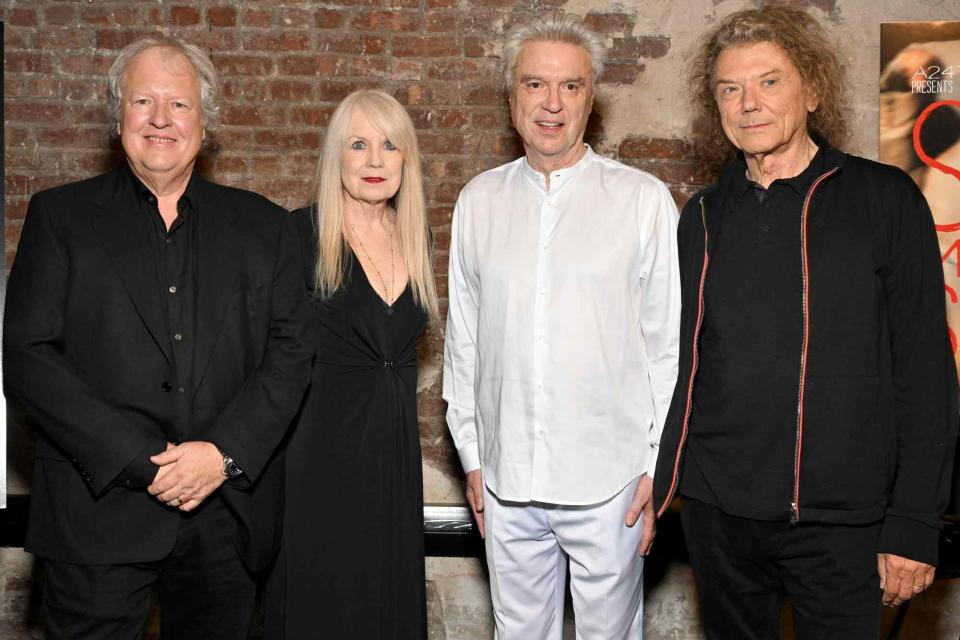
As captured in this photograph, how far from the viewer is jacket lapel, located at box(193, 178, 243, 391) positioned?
8.13 ft

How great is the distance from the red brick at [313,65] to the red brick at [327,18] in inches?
4.8

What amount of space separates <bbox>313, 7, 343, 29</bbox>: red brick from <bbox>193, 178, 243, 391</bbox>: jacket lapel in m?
1.38

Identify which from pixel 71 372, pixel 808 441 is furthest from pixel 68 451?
pixel 808 441

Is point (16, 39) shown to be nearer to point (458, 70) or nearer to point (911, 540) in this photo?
point (458, 70)

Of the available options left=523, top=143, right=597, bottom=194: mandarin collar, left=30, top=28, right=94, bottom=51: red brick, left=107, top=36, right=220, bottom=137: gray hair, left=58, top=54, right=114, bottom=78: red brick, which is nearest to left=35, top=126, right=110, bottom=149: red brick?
left=58, top=54, right=114, bottom=78: red brick

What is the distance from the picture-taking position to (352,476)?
2863 mm

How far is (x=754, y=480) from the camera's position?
2369 mm

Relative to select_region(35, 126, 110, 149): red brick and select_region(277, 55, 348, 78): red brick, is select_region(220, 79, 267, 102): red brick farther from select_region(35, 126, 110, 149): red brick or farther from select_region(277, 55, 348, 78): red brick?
select_region(35, 126, 110, 149): red brick

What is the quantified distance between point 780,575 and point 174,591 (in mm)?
1592

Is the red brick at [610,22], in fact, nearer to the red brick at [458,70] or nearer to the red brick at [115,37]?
→ the red brick at [458,70]

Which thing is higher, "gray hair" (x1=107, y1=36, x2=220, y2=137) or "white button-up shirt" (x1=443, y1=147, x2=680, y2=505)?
"gray hair" (x1=107, y1=36, x2=220, y2=137)

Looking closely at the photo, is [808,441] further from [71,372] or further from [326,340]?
[71,372]

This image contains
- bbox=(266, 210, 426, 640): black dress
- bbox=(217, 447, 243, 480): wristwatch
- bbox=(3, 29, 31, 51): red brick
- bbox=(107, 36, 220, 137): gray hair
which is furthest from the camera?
bbox=(3, 29, 31, 51): red brick

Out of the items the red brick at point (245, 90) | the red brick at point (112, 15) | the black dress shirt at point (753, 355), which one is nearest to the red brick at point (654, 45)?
the black dress shirt at point (753, 355)
